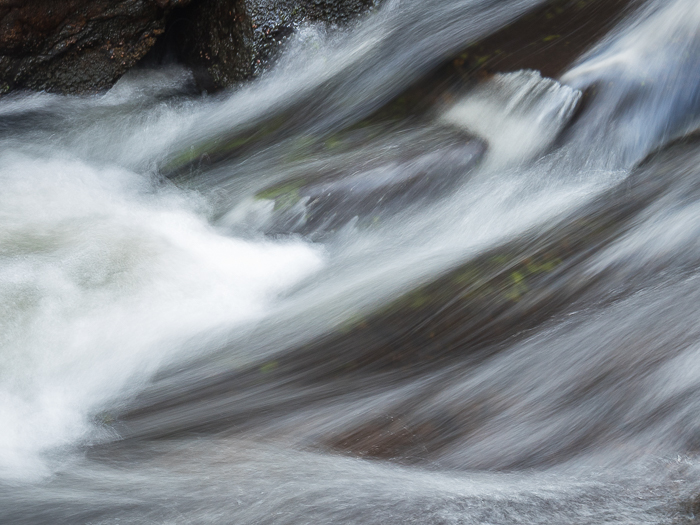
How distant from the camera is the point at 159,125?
4.26m

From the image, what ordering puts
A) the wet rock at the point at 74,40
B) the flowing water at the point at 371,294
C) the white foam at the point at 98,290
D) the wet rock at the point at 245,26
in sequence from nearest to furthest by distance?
the flowing water at the point at 371,294 < the white foam at the point at 98,290 < the wet rock at the point at 74,40 < the wet rock at the point at 245,26

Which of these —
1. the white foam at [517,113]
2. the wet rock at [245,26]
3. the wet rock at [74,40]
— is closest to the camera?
the white foam at [517,113]

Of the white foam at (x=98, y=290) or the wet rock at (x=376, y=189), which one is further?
the wet rock at (x=376, y=189)

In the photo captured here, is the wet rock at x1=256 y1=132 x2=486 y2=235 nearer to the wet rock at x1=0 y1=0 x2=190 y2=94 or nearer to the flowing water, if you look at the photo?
the flowing water

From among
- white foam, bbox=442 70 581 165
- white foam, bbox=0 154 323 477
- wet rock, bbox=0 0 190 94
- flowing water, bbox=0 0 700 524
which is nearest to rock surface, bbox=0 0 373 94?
wet rock, bbox=0 0 190 94

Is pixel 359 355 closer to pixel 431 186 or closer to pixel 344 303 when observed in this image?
pixel 344 303

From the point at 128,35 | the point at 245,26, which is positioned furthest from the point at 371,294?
the point at 128,35

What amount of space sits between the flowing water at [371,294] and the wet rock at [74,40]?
0.25 meters

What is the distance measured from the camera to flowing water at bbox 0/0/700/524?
226 centimetres

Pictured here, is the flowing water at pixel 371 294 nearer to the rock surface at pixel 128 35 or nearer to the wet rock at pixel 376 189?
the wet rock at pixel 376 189

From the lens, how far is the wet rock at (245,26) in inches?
160

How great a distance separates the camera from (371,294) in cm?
288

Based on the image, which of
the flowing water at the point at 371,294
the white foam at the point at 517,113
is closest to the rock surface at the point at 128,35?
the flowing water at the point at 371,294

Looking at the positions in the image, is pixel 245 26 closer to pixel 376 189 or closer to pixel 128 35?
pixel 128 35
